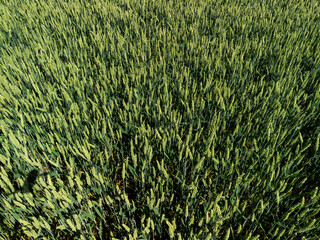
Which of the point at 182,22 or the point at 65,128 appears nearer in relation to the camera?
the point at 65,128

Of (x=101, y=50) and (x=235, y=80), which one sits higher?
→ (x=101, y=50)

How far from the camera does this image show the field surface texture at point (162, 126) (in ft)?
3.18

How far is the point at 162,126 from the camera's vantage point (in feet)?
4.30

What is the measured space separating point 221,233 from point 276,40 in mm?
1984

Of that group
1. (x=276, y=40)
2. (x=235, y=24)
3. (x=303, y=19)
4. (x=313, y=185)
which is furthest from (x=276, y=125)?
(x=303, y=19)

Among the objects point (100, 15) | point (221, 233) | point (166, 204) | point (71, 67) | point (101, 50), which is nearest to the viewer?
point (221, 233)

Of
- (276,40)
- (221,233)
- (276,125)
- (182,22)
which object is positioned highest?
(182,22)

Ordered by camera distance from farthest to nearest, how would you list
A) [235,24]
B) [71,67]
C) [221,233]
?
1. [235,24]
2. [71,67]
3. [221,233]

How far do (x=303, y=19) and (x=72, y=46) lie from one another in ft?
8.92

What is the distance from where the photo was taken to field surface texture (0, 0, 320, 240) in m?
0.97

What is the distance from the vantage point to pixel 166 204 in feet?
3.56

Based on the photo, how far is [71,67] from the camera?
1.65m

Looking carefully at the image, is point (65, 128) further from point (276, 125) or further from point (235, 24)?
point (235, 24)

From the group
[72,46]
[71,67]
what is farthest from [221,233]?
[72,46]
